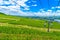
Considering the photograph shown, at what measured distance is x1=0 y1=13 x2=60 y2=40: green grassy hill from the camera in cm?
643

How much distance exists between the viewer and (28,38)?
20.5 ft

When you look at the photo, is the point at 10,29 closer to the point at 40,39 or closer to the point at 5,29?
the point at 5,29

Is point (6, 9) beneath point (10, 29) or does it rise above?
above

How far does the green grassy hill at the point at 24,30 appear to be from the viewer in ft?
21.1

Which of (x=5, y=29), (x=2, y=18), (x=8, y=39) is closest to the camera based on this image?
(x=8, y=39)

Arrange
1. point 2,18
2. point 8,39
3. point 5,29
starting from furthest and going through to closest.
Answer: point 2,18, point 5,29, point 8,39

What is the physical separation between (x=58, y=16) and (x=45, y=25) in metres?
1.52

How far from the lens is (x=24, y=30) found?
7320mm

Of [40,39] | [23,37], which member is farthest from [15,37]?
[40,39]

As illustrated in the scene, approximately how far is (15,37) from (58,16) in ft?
4.48

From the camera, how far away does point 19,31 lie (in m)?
7.23

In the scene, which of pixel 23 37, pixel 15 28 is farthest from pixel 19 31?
pixel 23 37

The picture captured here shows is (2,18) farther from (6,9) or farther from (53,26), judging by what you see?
(53,26)

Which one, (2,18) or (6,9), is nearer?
(6,9)
